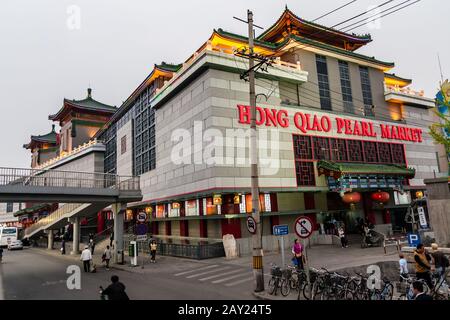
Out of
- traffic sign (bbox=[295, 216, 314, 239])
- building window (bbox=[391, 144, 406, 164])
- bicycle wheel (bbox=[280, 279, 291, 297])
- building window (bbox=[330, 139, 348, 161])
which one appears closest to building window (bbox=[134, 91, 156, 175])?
building window (bbox=[330, 139, 348, 161])

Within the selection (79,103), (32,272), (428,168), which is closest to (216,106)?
(32,272)

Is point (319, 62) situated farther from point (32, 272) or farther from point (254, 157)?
point (32, 272)

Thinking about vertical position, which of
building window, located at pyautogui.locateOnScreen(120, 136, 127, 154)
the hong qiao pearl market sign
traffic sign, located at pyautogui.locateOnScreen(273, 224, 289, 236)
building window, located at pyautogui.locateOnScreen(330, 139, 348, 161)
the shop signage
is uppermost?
building window, located at pyautogui.locateOnScreen(120, 136, 127, 154)

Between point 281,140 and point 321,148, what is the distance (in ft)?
16.1

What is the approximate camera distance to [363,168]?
30.3 metres

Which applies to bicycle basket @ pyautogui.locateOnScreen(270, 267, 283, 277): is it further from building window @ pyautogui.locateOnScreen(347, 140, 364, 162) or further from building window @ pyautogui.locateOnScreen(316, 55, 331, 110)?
building window @ pyautogui.locateOnScreen(316, 55, 331, 110)

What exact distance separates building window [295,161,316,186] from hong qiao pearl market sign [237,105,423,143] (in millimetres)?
3098

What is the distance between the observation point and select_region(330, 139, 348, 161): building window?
31.9 meters

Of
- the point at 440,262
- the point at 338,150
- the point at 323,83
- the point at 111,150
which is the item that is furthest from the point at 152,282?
the point at 111,150

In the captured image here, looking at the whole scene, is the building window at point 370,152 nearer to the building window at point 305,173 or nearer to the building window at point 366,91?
the building window at point 366,91

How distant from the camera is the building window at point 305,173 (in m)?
29.5

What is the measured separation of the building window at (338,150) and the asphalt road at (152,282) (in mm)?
16783

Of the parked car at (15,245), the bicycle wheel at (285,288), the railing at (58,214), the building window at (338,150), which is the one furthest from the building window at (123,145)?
the bicycle wheel at (285,288)

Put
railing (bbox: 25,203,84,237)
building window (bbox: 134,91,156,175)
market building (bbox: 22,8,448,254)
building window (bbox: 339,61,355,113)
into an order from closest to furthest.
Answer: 1. market building (bbox: 22,8,448,254)
2. railing (bbox: 25,203,84,237)
3. building window (bbox: 339,61,355,113)
4. building window (bbox: 134,91,156,175)
